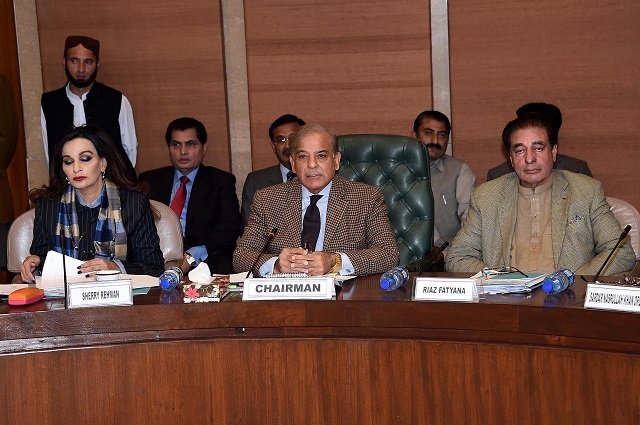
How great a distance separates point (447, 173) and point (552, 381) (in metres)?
2.77

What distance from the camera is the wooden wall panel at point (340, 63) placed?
5512mm

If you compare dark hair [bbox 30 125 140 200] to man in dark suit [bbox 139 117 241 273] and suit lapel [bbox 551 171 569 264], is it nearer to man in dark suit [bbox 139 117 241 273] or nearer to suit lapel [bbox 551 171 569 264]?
man in dark suit [bbox 139 117 241 273]

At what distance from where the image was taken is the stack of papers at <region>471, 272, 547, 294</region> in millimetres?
2543

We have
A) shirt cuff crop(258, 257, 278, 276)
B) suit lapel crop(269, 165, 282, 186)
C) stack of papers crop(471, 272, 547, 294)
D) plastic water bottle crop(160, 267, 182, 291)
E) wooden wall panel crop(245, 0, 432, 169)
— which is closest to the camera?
stack of papers crop(471, 272, 547, 294)

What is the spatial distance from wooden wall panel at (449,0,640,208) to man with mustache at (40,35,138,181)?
193 cm

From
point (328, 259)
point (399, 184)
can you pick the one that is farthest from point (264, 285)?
point (399, 184)

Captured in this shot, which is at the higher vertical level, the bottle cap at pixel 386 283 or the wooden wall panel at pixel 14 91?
the wooden wall panel at pixel 14 91

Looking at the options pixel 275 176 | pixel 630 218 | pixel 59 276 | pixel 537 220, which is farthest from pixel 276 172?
pixel 59 276

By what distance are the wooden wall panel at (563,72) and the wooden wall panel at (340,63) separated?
251 millimetres

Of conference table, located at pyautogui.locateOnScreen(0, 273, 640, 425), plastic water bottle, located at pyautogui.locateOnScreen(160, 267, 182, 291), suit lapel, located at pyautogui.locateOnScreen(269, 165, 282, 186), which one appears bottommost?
conference table, located at pyautogui.locateOnScreen(0, 273, 640, 425)

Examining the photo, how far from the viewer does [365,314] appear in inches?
98.5

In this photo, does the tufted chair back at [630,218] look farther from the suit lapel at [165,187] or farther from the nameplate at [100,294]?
the suit lapel at [165,187]

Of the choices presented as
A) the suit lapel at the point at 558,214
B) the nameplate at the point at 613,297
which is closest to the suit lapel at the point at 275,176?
the suit lapel at the point at 558,214

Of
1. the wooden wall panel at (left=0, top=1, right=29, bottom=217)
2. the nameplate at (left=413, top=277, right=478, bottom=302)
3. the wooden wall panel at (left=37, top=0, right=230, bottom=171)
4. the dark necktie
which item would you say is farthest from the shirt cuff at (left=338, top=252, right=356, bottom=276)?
the wooden wall panel at (left=0, top=1, right=29, bottom=217)
